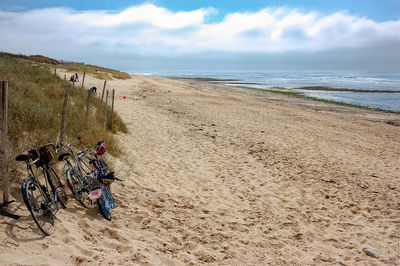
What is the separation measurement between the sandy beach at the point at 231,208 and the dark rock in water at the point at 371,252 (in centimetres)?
8

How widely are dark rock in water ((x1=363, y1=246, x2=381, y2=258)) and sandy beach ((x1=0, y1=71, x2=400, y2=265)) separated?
0.08 m

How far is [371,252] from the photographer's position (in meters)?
4.70

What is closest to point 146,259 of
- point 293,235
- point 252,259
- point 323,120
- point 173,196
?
point 252,259

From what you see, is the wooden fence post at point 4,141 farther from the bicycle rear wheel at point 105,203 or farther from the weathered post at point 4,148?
the bicycle rear wheel at point 105,203

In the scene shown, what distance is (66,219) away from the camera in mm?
4000

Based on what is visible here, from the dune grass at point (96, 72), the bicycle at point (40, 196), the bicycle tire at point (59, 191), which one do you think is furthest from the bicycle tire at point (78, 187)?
the dune grass at point (96, 72)

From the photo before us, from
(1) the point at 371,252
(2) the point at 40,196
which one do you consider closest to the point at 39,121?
(2) the point at 40,196

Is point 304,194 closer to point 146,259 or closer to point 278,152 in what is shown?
point 278,152

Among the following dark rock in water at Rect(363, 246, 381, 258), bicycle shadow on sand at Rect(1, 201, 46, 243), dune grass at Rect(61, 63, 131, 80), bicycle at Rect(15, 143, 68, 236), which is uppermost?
dune grass at Rect(61, 63, 131, 80)

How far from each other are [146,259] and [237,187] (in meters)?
3.78

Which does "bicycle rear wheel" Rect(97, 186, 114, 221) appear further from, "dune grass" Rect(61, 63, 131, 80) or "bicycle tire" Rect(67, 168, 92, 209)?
"dune grass" Rect(61, 63, 131, 80)

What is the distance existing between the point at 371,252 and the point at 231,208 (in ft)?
8.35

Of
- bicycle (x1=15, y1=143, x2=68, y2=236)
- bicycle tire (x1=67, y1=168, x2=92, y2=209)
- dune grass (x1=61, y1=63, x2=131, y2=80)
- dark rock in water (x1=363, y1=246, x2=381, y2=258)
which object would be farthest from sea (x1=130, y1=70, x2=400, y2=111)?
bicycle (x1=15, y1=143, x2=68, y2=236)

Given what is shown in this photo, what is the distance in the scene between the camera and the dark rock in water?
4.65 metres
